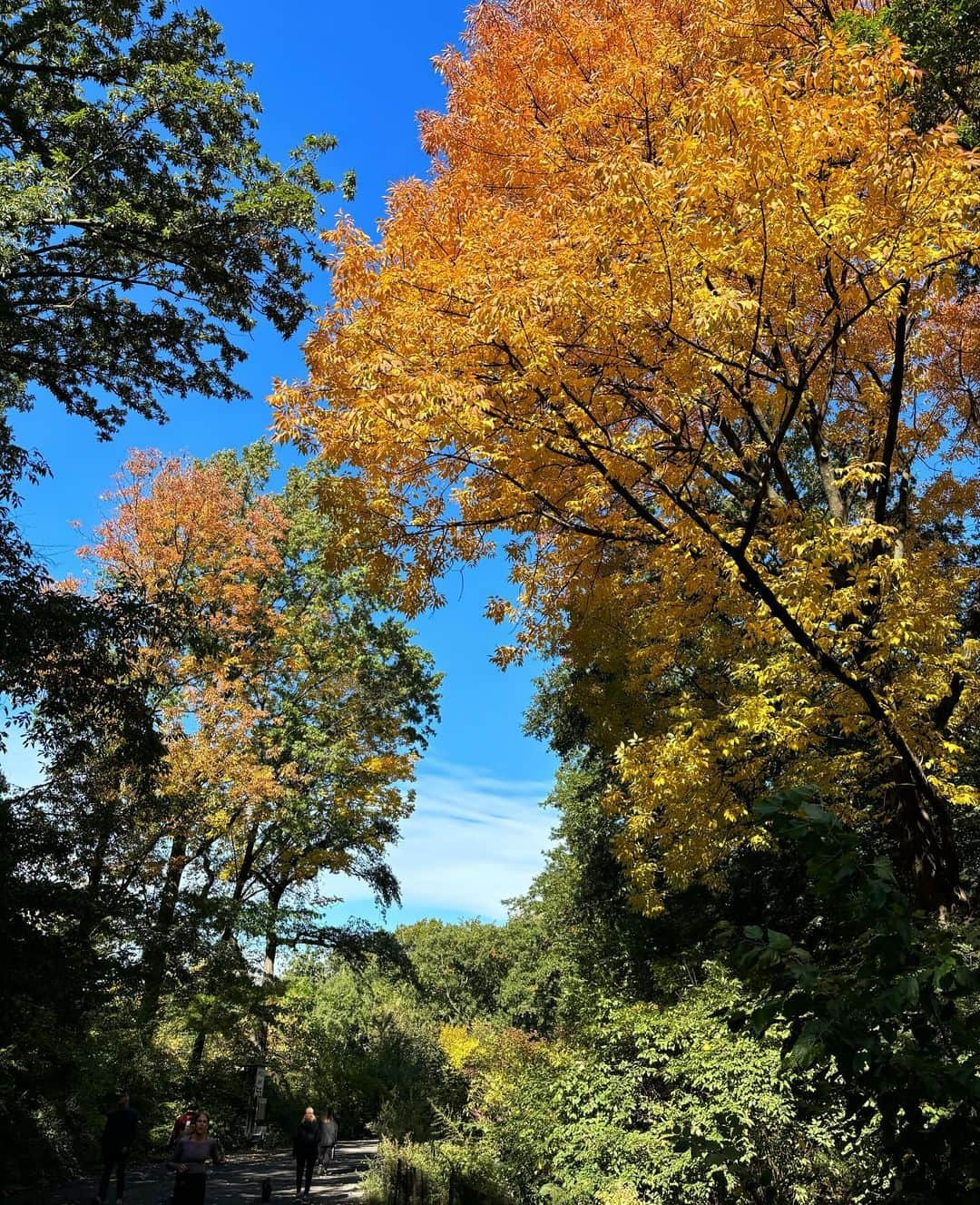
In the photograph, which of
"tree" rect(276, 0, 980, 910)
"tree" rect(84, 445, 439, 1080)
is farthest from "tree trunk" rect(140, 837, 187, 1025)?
"tree" rect(276, 0, 980, 910)

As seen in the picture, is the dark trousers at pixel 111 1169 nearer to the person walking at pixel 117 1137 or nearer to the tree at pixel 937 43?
the person walking at pixel 117 1137

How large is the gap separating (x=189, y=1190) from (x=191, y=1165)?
194 millimetres

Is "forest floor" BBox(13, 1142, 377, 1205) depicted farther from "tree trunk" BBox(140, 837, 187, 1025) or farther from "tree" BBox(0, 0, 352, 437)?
"tree" BBox(0, 0, 352, 437)

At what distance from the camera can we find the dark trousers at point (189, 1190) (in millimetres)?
6906

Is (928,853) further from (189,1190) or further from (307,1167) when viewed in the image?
(307,1167)

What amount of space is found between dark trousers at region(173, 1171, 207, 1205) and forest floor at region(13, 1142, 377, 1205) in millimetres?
697

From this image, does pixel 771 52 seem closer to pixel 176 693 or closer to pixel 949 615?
Answer: pixel 949 615

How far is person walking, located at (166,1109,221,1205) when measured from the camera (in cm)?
693

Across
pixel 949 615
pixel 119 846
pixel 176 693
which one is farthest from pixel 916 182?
pixel 176 693

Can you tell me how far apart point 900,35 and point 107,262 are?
345 inches

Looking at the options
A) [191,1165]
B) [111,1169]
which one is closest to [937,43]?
[191,1165]

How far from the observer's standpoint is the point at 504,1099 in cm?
1088

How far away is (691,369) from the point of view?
17.1 ft

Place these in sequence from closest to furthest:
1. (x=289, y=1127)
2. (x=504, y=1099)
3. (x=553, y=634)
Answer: (x=553, y=634)
(x=504, y=1099)
(x=289, y=1127)
